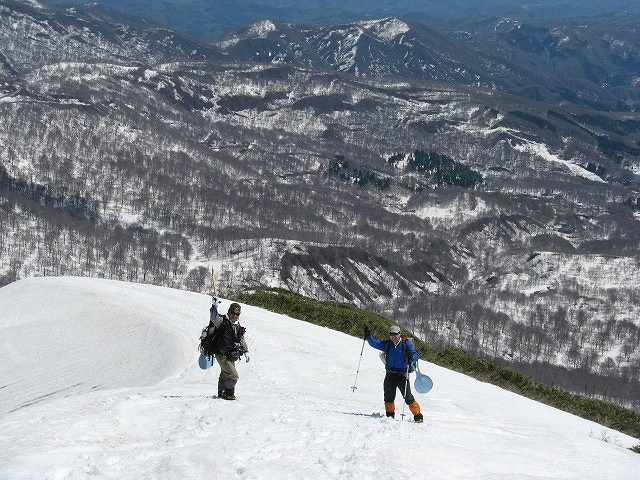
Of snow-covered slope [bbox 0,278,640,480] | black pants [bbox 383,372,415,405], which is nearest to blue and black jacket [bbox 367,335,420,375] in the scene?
black pants [bbox 383,372,415,405]

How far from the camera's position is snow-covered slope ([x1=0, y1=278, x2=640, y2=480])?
14.2 metres

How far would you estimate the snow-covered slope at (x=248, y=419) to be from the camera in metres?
14.2

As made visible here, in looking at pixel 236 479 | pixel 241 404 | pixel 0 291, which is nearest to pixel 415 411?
pixel 241 404

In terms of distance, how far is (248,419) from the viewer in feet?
58.5

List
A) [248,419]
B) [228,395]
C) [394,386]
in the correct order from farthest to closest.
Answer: [228,395] < [394,386] < [248,419]

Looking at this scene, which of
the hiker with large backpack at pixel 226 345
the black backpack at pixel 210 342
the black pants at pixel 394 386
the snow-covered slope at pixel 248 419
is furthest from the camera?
the black backpack at pixel 210 342

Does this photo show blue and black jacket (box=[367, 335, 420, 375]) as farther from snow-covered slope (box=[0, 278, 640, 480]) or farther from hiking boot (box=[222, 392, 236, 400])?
hiking boot (box=[222, 392, 236, 400])

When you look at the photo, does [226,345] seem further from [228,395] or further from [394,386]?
[394,386]

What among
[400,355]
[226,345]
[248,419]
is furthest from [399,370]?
[226,345]

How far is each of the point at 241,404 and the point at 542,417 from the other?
12.7 m

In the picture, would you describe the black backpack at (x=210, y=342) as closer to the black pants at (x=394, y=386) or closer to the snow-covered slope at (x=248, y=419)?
the snow-covered slope at (x=248, y=419)

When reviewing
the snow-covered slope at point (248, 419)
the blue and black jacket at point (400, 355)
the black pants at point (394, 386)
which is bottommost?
the snow-covered slope at point (248, 419)

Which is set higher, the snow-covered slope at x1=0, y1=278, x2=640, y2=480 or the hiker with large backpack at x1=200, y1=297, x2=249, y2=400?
the hiker with large backpack at x1=200, y1=297, x2=249, y2=400

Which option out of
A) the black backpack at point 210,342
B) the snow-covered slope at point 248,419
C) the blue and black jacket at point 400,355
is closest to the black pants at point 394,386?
the blue and black jacket at point 400,355
